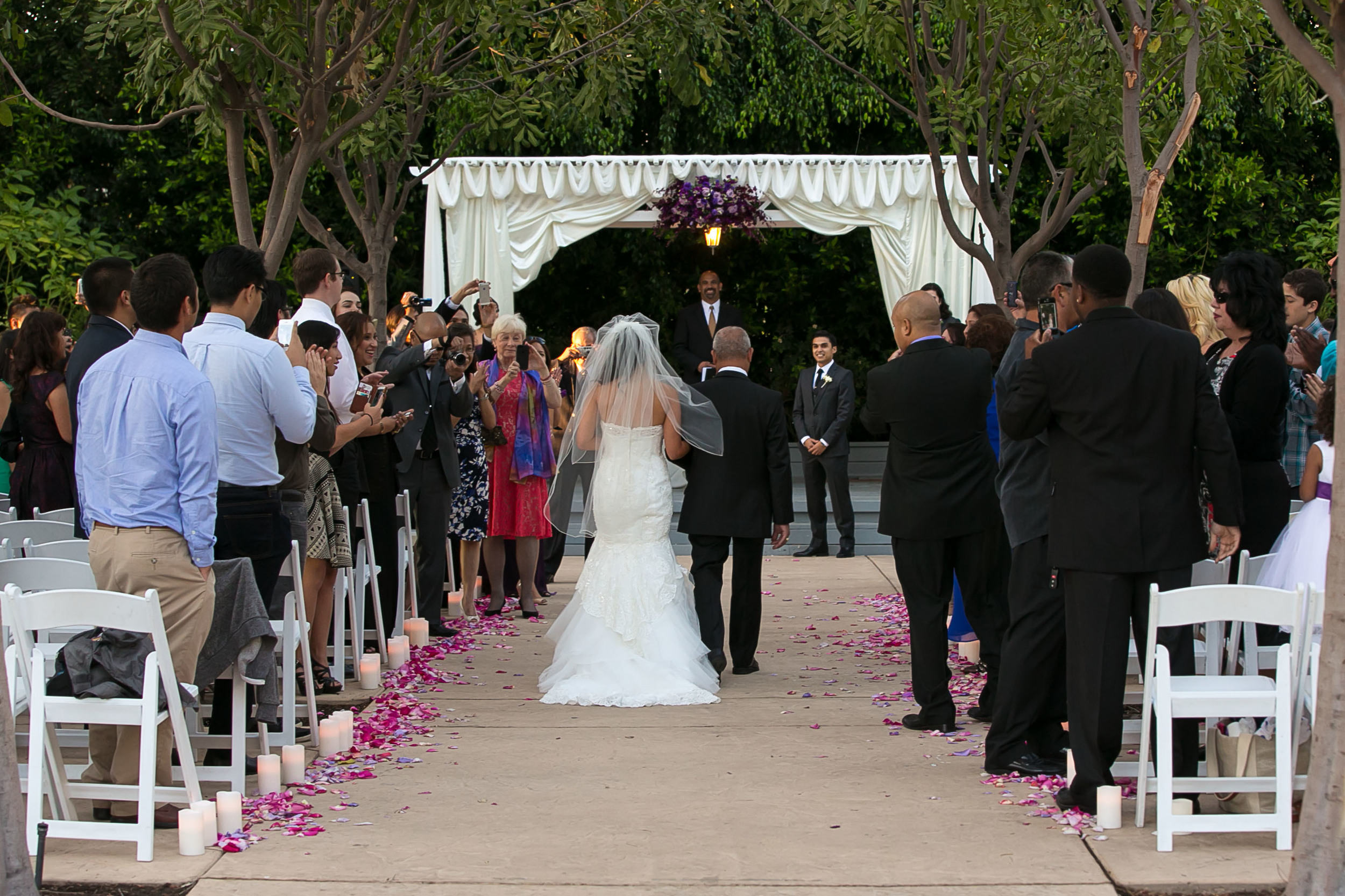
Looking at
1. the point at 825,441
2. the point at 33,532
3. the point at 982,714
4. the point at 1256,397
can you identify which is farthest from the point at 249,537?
the point at 825,441

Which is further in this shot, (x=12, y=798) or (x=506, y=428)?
(x=506, y=428)

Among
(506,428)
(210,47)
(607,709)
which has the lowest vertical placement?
(607,709)

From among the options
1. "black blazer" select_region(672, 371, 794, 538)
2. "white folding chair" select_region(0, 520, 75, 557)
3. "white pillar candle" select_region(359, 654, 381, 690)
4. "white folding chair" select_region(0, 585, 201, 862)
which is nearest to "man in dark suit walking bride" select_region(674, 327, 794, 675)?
"black blazer" select_region(672, 371, 794, 538)

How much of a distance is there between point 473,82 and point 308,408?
661 cm

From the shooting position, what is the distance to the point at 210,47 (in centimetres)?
773

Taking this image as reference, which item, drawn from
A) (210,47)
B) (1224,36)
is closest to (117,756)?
(210,47)

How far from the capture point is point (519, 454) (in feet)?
31.6

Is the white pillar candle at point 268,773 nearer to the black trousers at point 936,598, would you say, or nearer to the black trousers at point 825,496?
the black trousers at point 936,598

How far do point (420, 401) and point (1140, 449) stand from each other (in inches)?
186

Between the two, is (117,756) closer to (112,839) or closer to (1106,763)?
(112,839)

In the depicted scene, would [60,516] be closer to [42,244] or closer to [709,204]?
[709,204]

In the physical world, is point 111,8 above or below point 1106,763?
above

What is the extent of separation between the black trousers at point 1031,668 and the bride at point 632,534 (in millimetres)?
1874

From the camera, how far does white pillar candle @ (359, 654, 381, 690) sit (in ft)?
24.0
